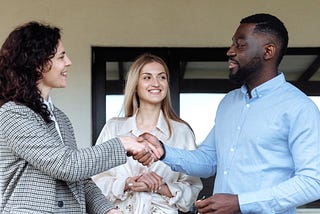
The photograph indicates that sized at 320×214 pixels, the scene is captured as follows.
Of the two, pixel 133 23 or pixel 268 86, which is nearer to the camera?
pixel 268 86

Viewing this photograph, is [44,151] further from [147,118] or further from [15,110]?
[147,118]

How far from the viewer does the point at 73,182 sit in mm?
2455

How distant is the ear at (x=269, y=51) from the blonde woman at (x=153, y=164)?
76cm

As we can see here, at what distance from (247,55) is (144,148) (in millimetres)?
542

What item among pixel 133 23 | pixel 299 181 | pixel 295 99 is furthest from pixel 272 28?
pixel 133 23

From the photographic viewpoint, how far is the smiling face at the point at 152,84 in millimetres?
3350

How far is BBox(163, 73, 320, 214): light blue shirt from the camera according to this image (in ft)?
7.84

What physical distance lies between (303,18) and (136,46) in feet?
3.96

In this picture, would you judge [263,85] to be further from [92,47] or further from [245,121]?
[92,47]

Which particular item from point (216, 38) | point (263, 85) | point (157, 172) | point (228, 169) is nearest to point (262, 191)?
point (228, 169)

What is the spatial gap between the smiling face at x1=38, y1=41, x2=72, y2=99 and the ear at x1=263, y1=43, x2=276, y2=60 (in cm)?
77

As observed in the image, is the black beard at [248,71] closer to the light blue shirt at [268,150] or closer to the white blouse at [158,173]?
the light blue shirt at [268,150]

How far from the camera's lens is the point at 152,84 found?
335 cm

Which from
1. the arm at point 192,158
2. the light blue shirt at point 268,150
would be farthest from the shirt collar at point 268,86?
the arm at point 192,158
